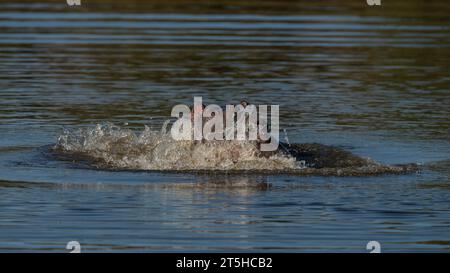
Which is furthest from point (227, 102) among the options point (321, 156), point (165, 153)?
point (165, 153)

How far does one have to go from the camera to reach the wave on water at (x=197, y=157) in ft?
50.9

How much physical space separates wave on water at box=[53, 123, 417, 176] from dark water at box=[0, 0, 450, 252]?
1.24 ft

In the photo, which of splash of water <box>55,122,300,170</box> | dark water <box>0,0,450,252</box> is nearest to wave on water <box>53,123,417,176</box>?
splash of water <box>55,122,300,170</box>

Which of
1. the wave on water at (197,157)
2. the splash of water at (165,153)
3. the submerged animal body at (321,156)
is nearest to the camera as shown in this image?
the wave on water at (197,157)

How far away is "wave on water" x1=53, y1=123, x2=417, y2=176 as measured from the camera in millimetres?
15500

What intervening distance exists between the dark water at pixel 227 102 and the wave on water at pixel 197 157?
0.38m

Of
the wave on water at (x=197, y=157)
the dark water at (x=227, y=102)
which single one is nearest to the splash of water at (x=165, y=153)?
the wave on water at (x=197, y=157)

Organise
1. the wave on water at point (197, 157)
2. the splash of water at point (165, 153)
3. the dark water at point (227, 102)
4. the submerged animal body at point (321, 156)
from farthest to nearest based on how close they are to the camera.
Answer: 1. the submerged animal body at point (321, 156)
2. the splash of water at point (165, 153)
3. the wave on water at point (197, 157)
4. the dark water at point (227, 102)

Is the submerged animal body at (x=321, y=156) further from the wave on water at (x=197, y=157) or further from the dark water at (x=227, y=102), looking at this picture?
the dark water at (x=227, y=102)

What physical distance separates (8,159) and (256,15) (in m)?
21.9

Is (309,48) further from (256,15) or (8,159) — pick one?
(8,159)

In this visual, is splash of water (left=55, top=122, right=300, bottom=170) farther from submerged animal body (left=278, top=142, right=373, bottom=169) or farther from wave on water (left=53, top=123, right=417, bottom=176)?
submerged animal body (left=278, top=142, right=373, bottom=169)
